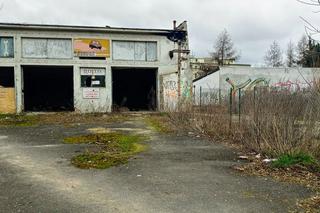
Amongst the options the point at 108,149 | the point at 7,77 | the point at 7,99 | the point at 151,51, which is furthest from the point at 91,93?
the point at 108,149

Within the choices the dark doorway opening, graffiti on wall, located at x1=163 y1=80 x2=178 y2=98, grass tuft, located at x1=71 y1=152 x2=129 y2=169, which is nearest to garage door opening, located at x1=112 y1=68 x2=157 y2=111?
graffiti on wall, located at x1=163 y1=80 x2=178 y2=98

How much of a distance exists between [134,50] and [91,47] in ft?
9.15

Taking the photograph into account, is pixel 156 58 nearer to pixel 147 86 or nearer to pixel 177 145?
pixel 147 86

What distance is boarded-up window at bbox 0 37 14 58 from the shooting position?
76.5 feet

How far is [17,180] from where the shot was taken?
6945 mm

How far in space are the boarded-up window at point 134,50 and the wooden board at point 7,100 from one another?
22.3 ft

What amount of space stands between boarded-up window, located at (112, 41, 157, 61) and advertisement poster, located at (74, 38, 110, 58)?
1.78 feet

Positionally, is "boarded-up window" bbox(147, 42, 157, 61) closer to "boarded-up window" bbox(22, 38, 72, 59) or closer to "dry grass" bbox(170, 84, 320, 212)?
"boarded-up window" bbox(22, 38, 72, 59)

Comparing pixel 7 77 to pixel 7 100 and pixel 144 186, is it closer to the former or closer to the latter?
pixel 7 100

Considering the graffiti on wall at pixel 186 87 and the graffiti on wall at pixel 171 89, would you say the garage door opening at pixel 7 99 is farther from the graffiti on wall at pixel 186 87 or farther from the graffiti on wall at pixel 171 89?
the graffiti on wall at pixel 186 87

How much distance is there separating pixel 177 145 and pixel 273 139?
310 centimetres

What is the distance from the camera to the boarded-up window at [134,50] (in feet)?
81.4

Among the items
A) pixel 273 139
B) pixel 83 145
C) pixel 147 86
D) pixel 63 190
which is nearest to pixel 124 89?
pixel 147 86

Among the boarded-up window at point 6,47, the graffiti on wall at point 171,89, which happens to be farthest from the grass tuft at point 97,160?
Result: the boarded-up window at point 6,47
